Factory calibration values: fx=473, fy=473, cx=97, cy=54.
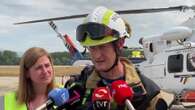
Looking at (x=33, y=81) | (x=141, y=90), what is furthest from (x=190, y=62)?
(x=141, y=90)

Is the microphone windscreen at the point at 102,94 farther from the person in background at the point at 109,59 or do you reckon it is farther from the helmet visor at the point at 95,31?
the helmet visor at the point at 95,31

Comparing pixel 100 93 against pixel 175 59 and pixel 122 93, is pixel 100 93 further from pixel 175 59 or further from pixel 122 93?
pixel 175 59

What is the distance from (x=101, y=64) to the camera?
224 centimetres

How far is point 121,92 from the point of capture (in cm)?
198

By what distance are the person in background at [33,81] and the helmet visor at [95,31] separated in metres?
0.86

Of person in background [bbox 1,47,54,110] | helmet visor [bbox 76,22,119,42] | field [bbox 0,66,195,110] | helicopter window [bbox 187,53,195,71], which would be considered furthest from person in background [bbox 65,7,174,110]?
helicopter window [bbox 187,53,195,71]

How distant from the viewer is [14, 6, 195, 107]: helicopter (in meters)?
11.2

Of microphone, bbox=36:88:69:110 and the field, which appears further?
the field

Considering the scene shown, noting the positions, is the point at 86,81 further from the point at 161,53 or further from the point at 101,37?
the point at 161,53

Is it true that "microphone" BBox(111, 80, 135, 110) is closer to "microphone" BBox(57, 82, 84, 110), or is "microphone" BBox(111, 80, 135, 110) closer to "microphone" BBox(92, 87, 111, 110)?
"microphone" BBox(92, 87, 111, 110)

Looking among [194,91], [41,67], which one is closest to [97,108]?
[41,67]

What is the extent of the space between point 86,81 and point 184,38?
9.35 m

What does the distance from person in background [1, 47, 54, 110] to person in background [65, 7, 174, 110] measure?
775 millimetres

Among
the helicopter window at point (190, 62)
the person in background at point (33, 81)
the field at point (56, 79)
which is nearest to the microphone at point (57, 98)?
the person in background at point (33, 81)
